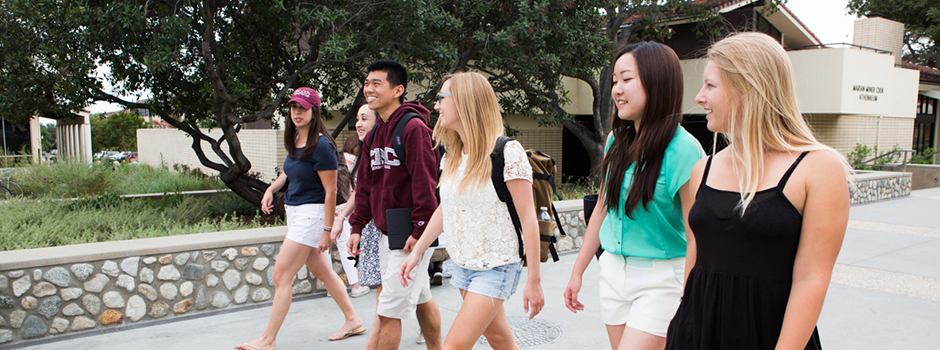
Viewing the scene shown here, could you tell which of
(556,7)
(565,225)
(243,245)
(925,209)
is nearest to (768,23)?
(925,209)

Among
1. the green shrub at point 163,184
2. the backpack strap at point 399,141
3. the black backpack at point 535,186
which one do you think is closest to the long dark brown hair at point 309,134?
the backpack strap at point 399,141

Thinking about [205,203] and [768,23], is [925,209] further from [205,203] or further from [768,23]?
[205,203]

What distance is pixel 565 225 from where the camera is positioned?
769cm

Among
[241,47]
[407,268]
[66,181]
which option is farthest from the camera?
[66,181]

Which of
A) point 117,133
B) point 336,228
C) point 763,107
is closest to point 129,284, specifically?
point 336,228

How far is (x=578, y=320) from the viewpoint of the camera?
484 centimetres

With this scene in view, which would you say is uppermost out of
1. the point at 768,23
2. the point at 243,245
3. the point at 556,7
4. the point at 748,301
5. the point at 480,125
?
the point at 768,23

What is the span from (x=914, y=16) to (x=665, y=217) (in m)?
37.8

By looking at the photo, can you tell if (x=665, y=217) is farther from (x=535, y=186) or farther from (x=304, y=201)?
(x=304, y=201)

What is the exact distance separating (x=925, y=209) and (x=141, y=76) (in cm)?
1455

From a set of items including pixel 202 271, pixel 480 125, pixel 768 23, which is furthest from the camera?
pixel 768 23

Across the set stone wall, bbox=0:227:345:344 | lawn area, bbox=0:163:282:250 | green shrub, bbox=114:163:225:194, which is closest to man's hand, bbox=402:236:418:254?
stone wall, bbox=0:227:345:344

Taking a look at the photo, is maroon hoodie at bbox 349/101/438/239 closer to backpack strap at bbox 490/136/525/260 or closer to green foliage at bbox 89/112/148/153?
backpack strap at bbox 490/136/525/260

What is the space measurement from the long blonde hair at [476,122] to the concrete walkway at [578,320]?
1.91 m
